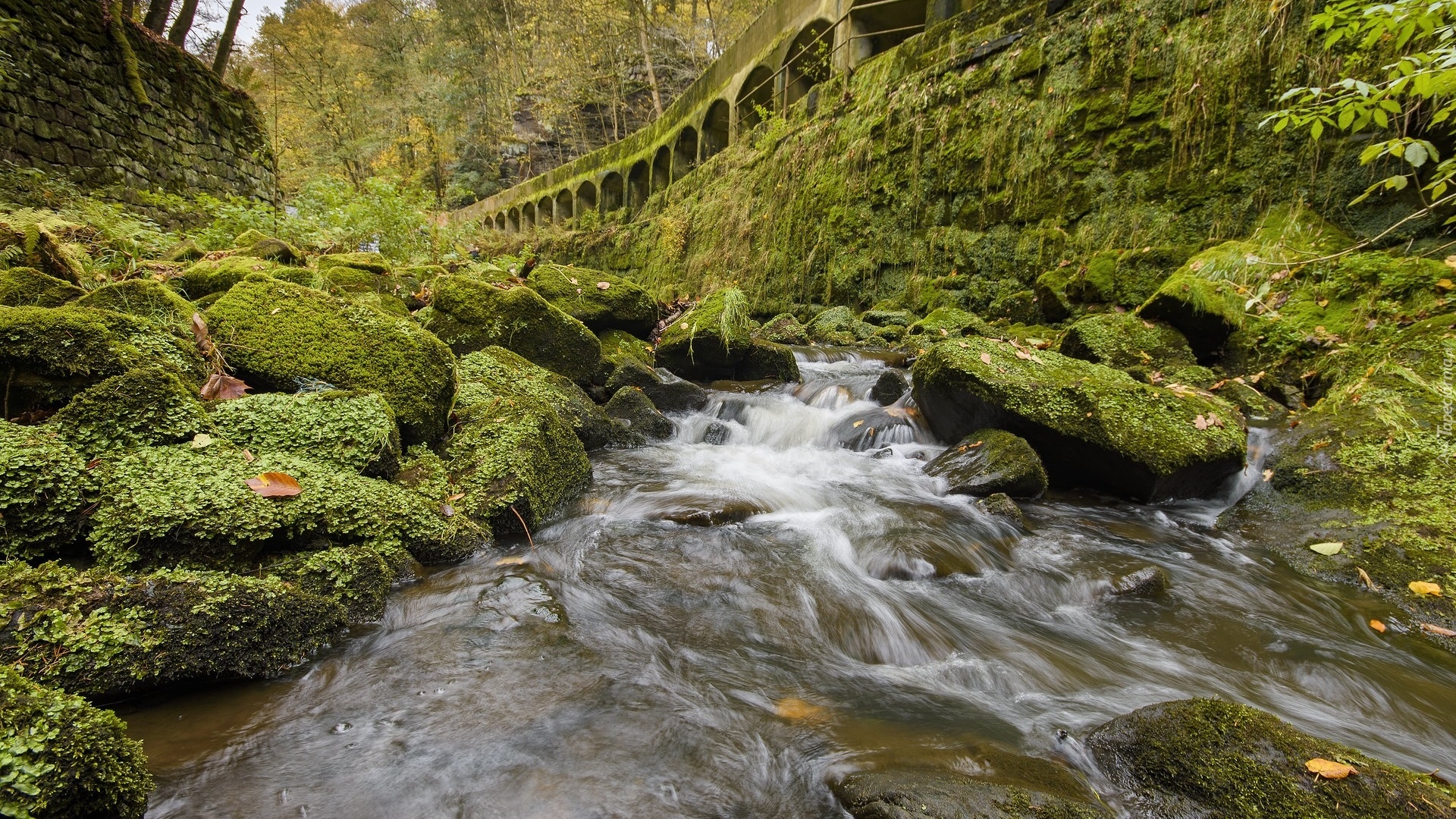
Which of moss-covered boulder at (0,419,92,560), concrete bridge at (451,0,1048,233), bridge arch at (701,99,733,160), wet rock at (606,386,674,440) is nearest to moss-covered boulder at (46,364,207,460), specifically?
moss-covered boulder at (0,419,92,560)

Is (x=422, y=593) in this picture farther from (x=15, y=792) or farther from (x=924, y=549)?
(x=924, y=549)

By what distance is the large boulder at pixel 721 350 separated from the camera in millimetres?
7410

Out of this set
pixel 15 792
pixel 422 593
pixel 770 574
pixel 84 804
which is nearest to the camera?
pixel 15 792

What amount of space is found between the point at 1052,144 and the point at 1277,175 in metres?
2.74

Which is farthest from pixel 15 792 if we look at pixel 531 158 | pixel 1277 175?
pixel 531 158

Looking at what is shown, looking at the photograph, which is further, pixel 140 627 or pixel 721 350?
pixel 721 350

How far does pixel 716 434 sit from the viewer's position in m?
6.14

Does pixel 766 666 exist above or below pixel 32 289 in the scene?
below

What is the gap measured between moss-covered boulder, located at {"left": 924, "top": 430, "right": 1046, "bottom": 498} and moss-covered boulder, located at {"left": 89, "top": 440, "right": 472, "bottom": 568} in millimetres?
3600

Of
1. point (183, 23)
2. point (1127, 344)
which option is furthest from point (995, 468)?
point (183, 23)

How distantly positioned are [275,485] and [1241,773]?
11.7ft

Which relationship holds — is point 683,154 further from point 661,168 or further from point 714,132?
point 714,132

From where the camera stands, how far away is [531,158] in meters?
32.7

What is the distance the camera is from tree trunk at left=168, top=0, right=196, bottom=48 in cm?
1119
